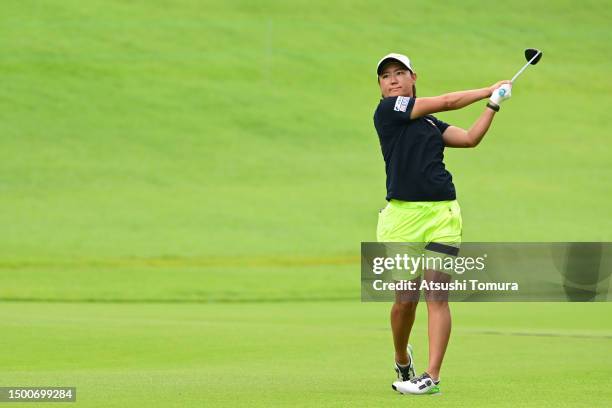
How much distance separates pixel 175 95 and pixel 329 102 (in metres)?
4.21

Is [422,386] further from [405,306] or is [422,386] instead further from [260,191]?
[260,191]

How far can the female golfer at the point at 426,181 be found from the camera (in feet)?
22.2

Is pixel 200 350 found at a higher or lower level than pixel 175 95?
lower

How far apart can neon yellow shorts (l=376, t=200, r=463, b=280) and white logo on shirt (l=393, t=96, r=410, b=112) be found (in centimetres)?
48

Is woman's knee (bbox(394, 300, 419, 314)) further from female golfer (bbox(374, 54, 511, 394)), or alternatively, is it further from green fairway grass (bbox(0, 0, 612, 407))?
green fairway grass (bbox(0, 0, 612, 407))

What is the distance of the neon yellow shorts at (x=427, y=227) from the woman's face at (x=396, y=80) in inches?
23.5

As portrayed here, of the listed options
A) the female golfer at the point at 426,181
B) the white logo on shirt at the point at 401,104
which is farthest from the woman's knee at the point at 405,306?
the white logo on shirt at the point at 401,104

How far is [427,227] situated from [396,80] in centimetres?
81

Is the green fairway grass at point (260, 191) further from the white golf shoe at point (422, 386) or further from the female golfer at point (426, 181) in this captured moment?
the female golfer at point (426, 181)

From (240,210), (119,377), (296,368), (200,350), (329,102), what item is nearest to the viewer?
(119,377)

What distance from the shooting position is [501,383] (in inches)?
283

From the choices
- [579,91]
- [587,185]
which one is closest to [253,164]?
[587,185]

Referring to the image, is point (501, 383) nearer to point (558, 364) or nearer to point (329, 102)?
point (558, 364)

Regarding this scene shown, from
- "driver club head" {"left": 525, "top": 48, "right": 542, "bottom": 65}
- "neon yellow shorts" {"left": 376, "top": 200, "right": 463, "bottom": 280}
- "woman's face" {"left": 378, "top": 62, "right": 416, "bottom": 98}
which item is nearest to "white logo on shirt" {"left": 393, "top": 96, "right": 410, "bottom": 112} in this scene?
"woman's face" {"left": 378, "top": 62, "right": 416, "bottom": 98}
